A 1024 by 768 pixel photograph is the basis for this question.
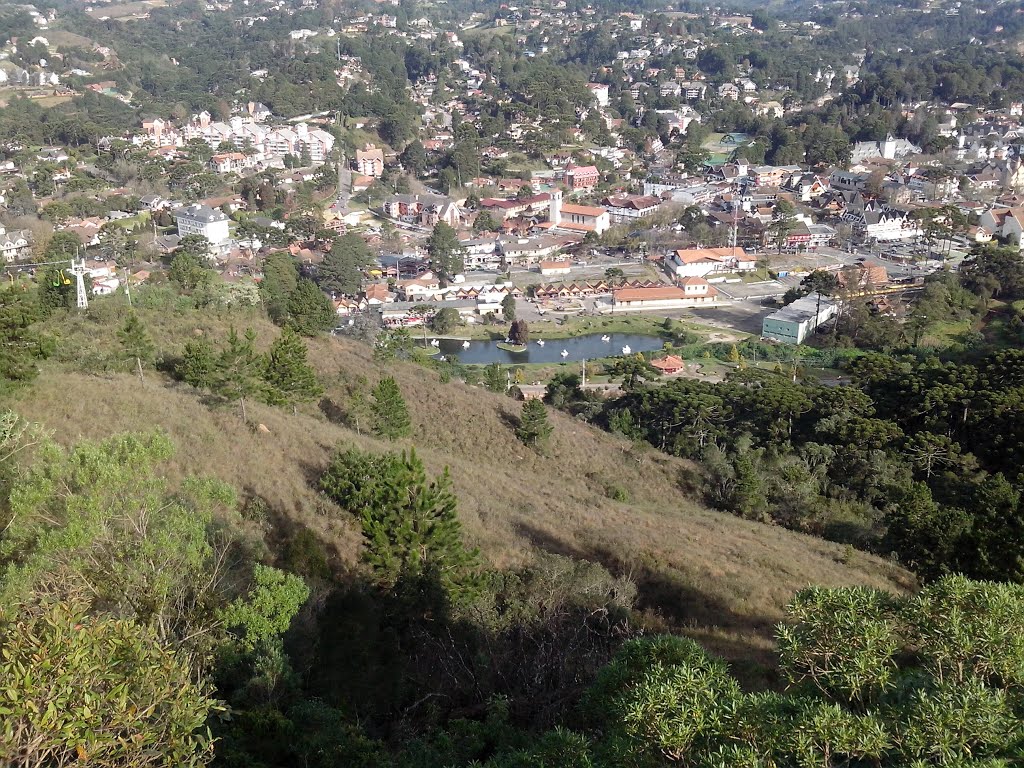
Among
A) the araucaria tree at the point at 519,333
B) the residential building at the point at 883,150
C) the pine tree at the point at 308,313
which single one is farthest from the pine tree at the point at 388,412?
the residential building at the point at 883,150

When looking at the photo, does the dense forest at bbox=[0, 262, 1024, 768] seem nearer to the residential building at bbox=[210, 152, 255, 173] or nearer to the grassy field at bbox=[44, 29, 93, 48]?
the residential building at bbox=[210, 152, 255, 173]

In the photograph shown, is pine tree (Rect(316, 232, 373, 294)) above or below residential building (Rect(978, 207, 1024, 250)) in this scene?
above

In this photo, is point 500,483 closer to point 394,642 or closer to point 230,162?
point 394,642

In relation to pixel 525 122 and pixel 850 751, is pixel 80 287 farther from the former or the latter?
pixel 525 122

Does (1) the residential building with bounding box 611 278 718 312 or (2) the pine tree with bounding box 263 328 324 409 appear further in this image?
(1) the residential building with bounding box 611 278 718 312

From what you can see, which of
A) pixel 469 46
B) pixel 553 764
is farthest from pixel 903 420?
pixel 469 46

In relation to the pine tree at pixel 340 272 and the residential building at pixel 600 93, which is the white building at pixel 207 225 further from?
the residential building at pixel 600 93

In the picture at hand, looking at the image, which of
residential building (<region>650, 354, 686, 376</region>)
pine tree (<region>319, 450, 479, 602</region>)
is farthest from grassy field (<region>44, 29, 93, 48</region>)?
pine tree (<region>319, 450, 479, 602</region>)
